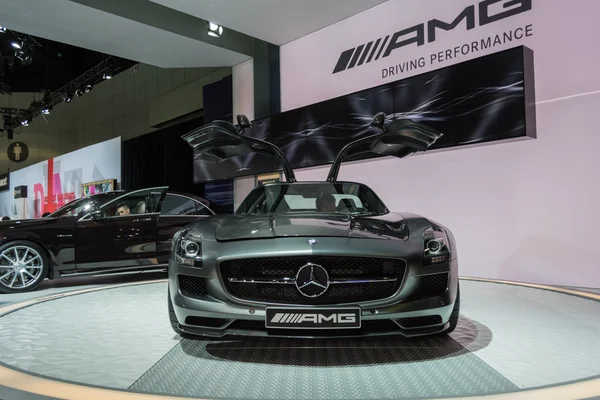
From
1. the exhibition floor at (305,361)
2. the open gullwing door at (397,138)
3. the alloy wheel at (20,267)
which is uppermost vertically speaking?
the open gullwing door at (397,138)

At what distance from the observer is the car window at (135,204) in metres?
5.51

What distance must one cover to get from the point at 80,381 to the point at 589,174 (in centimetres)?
536

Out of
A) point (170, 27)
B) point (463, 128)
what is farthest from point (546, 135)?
point (170, 27)

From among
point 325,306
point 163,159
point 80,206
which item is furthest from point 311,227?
point 163,159

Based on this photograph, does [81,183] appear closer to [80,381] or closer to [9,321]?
[9,321]

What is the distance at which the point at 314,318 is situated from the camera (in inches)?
81.4

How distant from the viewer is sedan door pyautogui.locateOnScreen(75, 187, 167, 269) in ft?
17.4

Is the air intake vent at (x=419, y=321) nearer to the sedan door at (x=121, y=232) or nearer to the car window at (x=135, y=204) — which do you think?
the sedan door at (x=121, y=232)

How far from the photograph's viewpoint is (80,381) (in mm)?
2084

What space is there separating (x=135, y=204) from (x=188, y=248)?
3686 mm

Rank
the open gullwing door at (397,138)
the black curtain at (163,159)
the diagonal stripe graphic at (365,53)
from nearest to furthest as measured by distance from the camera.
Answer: the open gullwing door at (397,138), the diagonal stripe graphic at (365,53), the black curtain at (163,159)

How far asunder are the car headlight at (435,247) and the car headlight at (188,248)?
3.74 feet

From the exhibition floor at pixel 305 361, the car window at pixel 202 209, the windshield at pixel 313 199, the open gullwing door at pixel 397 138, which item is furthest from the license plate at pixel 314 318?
the car window at pixel 202 209

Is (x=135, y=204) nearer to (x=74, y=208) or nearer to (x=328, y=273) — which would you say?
(x=74, y=208)
